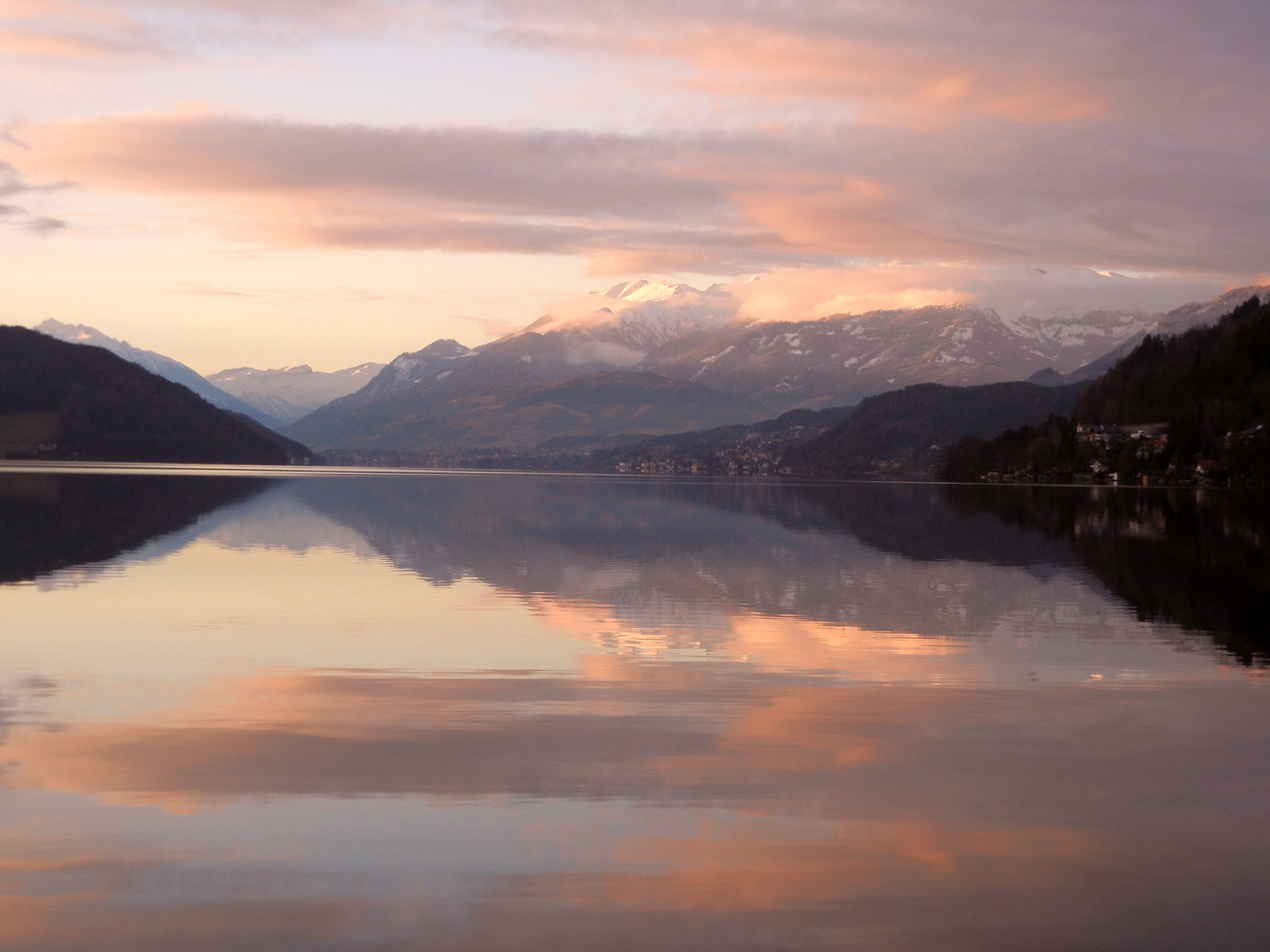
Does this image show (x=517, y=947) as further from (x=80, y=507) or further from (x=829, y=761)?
(x=80, y=507)

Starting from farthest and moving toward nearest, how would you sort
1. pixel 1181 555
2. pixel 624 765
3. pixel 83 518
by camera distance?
pixel 83 518 → pixel 1181 555 → pixel 624 765

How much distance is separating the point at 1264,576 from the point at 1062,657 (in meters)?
22.2

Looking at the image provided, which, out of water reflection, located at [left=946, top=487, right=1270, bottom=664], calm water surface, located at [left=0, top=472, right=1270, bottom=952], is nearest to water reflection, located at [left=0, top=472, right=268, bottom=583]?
calm water surface, located at [left=0, top=472, right=1270, bottom=952]

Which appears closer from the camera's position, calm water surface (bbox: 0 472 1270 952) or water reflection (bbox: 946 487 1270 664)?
calm water surface (bbox: 0 472 1270 952)

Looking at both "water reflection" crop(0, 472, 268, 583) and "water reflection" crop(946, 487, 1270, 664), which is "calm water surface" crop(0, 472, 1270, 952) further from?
"water reflection" crop(0, 472, 268, 583)

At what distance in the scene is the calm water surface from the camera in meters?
11.9

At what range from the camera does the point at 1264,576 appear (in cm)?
4562

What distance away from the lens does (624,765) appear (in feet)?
56.7

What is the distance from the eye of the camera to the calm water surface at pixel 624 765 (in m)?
11.9

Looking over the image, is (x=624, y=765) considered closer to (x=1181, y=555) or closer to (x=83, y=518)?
(x=1181, y=555)

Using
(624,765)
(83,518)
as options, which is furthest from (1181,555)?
(83,518)

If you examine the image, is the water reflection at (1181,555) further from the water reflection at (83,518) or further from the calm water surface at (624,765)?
the water reflection at (83,518)

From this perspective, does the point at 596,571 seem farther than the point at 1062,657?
Yes

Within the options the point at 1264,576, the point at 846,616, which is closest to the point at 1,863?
→ the point at 846,616
